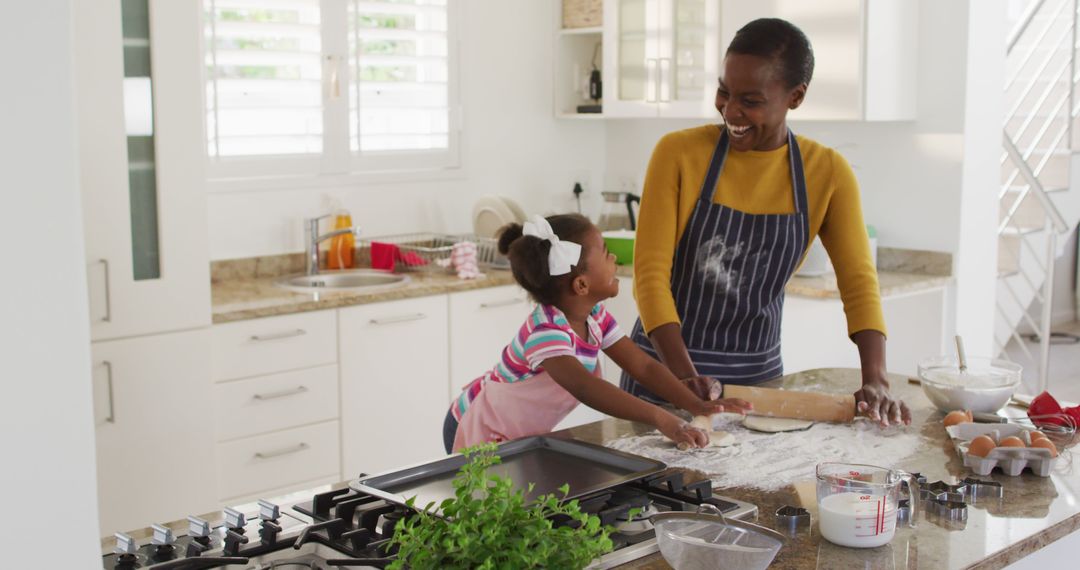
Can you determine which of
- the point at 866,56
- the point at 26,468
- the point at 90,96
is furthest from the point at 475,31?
the point at 26,468

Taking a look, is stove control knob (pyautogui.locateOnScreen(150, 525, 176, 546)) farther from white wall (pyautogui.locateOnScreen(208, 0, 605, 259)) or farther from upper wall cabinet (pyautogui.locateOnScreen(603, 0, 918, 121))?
upper wall cabinet (pyautogui.locateOnScreen(603, 0, 918, 121))

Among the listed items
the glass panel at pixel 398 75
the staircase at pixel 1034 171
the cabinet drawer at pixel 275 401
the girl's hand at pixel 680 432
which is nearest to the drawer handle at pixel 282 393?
the cabinet drawer at pixel 275 401

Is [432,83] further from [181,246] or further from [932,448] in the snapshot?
[932,448]

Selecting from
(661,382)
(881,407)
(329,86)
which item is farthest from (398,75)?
(881,407)

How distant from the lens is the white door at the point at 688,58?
4160 millimetres

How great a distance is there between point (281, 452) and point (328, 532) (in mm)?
2208

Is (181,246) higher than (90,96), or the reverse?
(90,96)

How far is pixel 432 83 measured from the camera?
446 centimetres

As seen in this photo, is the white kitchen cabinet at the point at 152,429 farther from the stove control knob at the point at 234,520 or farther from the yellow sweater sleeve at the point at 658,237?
the stove control knob at the point at 234,520

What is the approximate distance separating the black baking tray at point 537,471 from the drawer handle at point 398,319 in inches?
77.0

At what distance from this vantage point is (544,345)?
201 cm

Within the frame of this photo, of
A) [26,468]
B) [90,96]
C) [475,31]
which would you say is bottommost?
[26,468]

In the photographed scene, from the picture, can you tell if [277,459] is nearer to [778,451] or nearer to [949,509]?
[778,451]

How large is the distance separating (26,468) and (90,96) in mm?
2384
